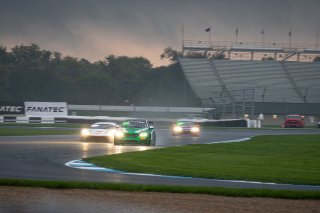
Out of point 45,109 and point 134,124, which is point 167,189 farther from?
point 45,109

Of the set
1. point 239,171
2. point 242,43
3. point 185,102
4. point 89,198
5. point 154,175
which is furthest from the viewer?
point 242,43

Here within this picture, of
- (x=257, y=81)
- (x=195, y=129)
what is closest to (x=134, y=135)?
(x=195, y=129)

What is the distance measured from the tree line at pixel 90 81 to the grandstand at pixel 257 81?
2.76 m

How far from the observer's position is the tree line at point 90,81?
3620 inches

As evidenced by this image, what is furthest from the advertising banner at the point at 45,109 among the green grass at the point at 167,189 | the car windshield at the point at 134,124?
the green grass at the point at 167,189

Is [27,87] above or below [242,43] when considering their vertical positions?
below

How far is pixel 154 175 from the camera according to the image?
53.2 ft

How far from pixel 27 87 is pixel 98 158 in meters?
76.1

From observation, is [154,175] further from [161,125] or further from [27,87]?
[27,87]

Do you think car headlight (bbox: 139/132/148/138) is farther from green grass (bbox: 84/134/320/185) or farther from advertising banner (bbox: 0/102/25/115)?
advertising banner (bbox: 0/102/25/115)

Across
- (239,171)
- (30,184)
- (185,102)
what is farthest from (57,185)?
(185,102)

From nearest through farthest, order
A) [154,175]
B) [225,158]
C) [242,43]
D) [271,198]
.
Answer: [271,198] → [154,175] → [225,158] → [242,43]

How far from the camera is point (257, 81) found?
82.4m

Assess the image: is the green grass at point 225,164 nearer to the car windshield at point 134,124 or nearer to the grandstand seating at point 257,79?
the car windshield at point 134,124
